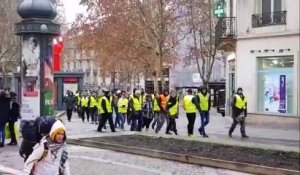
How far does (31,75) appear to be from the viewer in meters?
10.9

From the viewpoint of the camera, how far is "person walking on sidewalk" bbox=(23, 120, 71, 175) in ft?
17.3

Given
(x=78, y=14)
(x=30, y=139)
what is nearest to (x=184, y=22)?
(x=78, y=14)

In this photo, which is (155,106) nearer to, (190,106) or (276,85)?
(190,106)

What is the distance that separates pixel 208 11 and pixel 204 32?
2886mm

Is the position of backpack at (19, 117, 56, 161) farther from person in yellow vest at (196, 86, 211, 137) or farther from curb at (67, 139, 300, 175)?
person in yellow vest at (196, 86, 211, 137)

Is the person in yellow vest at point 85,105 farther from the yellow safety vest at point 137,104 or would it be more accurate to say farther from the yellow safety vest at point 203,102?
the yellow safety vest at point 203,102

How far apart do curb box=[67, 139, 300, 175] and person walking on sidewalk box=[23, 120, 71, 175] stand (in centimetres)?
341

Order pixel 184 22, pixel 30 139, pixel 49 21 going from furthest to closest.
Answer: pixel 184 22 < pixel 49 21 < pixel 30 139

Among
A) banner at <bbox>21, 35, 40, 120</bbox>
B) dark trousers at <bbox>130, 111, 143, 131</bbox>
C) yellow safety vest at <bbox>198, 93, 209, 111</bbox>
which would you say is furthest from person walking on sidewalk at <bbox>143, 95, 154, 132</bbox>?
banner at <bbox>21, 35, 40, 120</bbox>

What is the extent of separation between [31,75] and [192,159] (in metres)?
3.72

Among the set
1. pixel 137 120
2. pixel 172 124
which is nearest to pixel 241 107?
pixel 172 124

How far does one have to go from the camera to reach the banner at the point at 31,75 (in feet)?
35.2

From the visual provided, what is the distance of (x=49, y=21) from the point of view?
34.5ft

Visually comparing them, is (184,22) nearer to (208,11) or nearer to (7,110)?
(208,11)
